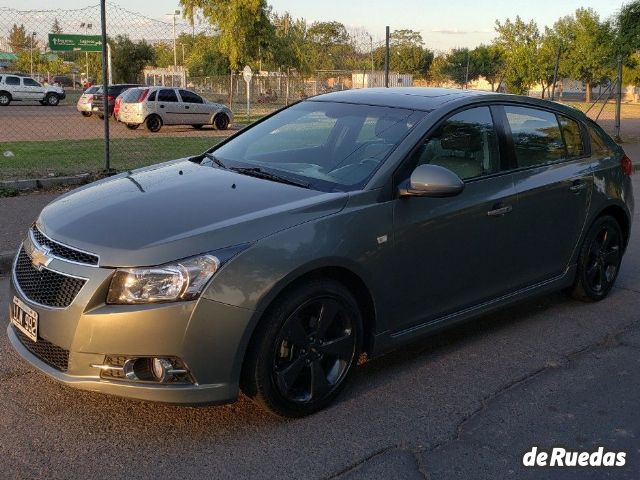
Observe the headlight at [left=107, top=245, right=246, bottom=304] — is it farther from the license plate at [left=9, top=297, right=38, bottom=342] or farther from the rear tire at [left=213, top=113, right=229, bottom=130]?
the rear tire at [left=213, top=113, right=229, bottom=130]

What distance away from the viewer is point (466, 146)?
4559mm

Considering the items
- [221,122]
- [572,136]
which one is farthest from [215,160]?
[221,122]

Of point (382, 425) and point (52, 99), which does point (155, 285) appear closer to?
point (382, 425)

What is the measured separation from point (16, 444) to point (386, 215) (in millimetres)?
2140

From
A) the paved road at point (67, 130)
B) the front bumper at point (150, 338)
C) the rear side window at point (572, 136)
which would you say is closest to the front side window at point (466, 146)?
the rear side window at point (572, 136)

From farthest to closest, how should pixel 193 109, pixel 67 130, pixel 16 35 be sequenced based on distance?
1. pixel 193 109
2. pixel 67 130
3. pixel 16 35

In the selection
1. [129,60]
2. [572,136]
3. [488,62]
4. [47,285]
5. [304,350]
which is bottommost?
[304,350]

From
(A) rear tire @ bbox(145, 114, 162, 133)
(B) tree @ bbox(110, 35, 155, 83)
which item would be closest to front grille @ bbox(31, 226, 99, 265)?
(A) rear tire @ bbox(145, 114, 162, 133)

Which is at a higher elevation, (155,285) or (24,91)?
(24,91)

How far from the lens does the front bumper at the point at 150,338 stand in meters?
3.20

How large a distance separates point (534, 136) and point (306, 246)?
2.35 meters

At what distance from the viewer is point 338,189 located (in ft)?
13.0

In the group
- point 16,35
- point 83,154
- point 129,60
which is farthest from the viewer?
point 129,60

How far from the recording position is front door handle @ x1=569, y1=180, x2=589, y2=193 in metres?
5.21
